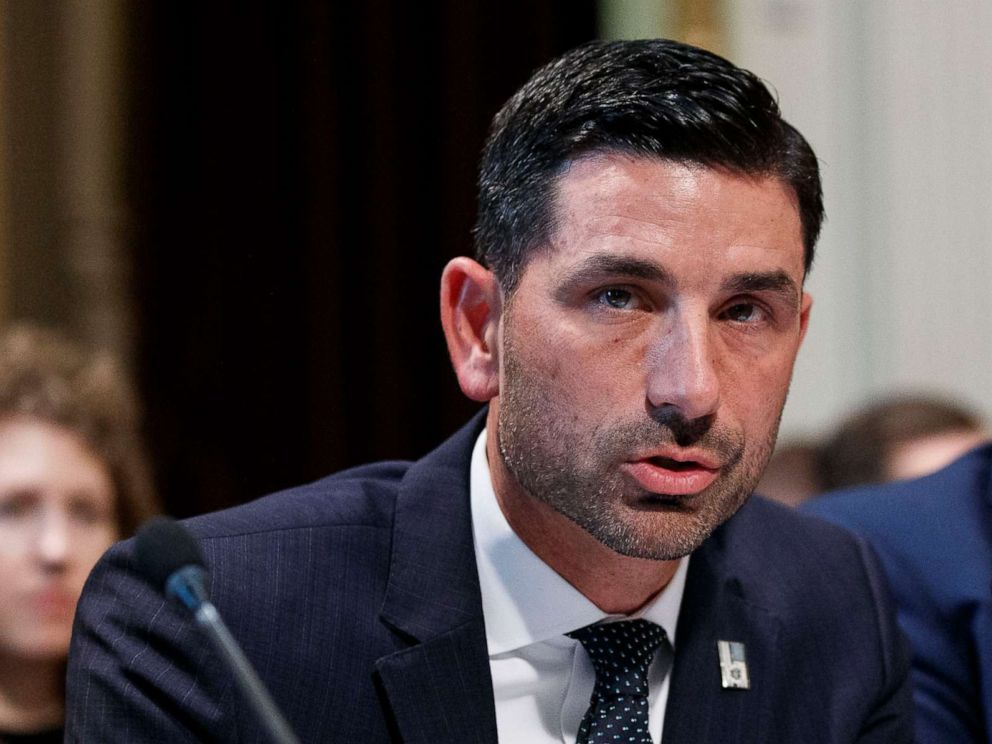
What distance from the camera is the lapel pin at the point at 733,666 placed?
1.77m

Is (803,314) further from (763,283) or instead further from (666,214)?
(666,214)

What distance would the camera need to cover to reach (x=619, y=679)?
1.68m

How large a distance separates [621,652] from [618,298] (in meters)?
0.43

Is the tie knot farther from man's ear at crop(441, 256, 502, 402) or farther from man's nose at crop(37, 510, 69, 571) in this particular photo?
man's nose at crop(37, 510, 69, 571)

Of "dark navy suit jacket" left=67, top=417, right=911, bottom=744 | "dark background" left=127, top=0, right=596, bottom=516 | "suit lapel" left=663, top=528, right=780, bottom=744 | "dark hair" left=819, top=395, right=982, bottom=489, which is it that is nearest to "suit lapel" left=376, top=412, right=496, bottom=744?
"dark navy suit jacket" left=67, top=417, right=911, bottom=744

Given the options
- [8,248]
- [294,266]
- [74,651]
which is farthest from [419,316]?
[74,651]

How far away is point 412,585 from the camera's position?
66.1 inches

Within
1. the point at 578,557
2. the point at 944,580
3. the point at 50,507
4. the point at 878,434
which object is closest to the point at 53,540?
the point at 50,507

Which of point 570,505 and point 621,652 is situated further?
point 621,652

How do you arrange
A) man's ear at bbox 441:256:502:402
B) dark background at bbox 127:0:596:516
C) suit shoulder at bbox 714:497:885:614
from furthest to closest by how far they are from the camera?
dark background at bbox 127:0:596:516, suit shoulder at bbox 714:497:885:614, man's ear at bbox 441:256:502:402

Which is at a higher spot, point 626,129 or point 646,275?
point 626,129

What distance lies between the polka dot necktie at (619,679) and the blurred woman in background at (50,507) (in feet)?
2.91

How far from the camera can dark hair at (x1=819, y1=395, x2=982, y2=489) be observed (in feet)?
11.1

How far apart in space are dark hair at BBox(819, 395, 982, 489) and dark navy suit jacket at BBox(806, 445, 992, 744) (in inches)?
41.4
